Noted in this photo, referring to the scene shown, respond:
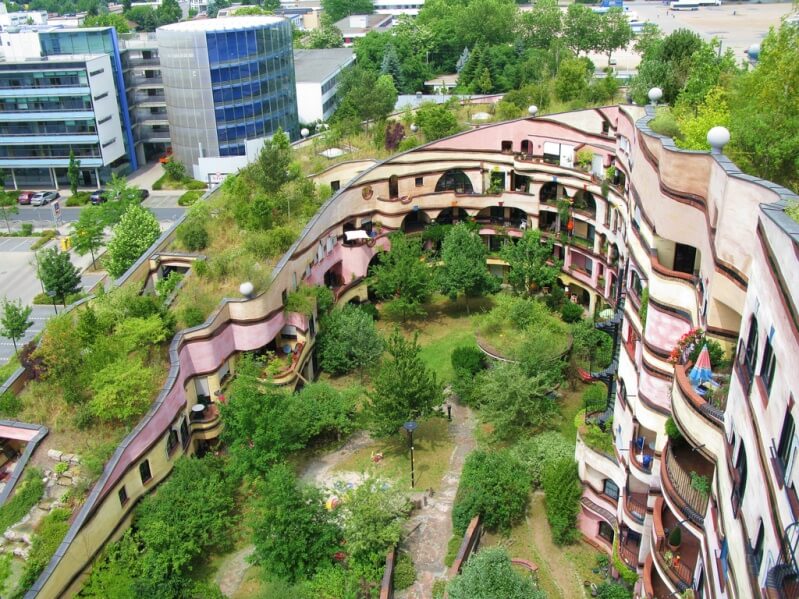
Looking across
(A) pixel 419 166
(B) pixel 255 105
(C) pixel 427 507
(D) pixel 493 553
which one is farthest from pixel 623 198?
(B) pixel 255 105

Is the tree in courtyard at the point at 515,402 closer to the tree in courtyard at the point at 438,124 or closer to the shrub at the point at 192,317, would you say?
the shrub at the point at 192,317

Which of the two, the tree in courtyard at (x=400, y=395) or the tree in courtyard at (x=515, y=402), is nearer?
the tree in courtyard at (x=515, y=402)

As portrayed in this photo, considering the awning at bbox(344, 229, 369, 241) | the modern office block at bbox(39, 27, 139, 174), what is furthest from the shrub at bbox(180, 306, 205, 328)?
the modern office block at bbox(39, 27, 139, 174)

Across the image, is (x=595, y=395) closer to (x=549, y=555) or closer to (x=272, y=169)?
(x=549, y=555)

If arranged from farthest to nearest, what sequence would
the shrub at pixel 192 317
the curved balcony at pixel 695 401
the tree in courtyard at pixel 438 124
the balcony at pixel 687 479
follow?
the tree in courtyard at pixel 438 124
the shrub at pixel 192 317
the balcony at pixel 687 479
the curved balcony at pixel 695 401

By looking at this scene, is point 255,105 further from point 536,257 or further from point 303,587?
point 303,587

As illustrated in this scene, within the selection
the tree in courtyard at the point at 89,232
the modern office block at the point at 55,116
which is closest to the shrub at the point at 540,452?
the tree in courtyard at the point at 89,232
